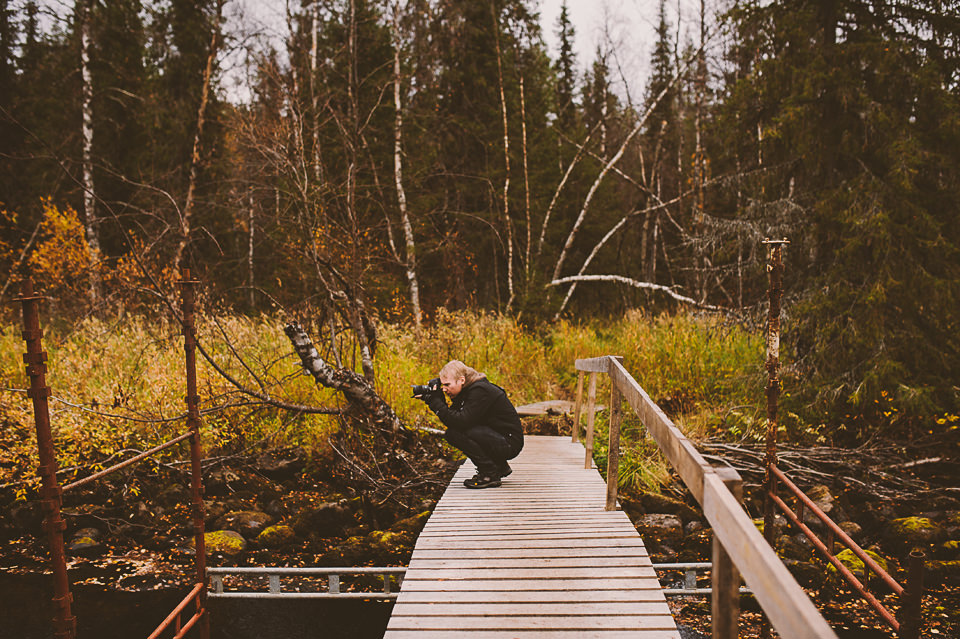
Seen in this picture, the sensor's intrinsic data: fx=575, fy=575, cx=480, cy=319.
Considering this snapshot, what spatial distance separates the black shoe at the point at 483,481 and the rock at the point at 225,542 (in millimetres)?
2858

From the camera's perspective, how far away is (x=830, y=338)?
8477 millimetres

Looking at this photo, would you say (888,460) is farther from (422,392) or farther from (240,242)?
(240,242)

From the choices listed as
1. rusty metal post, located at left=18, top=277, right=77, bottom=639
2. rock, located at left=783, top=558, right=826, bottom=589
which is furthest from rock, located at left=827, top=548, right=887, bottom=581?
rusty metal post, located at left=18, top=277, right=77, bottom=639

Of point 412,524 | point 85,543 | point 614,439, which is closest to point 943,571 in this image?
point 614,439

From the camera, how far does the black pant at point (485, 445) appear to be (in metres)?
5.44

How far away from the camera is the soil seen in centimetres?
551

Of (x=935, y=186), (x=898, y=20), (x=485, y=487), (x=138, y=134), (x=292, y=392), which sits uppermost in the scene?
(x=138, y=134)

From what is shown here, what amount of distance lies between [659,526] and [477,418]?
2900mm

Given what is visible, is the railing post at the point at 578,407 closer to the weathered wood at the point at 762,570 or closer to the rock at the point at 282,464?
the rock at the point at 282,464

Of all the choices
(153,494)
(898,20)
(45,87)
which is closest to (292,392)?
(153,494)

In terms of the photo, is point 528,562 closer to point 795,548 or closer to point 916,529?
point 795,548

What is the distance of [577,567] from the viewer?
368cm

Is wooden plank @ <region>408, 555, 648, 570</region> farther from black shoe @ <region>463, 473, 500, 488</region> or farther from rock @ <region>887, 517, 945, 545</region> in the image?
rock @ <region>887, 517, 945, 545</region>

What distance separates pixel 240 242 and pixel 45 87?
29.4 ft
